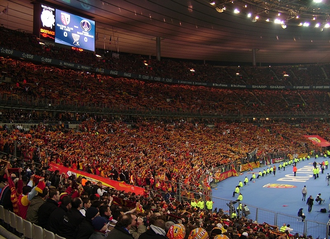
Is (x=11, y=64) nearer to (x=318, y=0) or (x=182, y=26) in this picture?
(x=182, y=26)

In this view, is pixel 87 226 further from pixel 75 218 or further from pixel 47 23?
pixel 47 23

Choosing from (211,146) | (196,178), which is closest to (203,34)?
(211,146)

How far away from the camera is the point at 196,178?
19.5m

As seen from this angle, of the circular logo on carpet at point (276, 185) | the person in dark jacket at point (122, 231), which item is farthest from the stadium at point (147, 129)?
the circular logo on carpet at point (276, 185)

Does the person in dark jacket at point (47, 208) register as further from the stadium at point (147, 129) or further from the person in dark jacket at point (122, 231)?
the person in dark jacket at point (122, 231)

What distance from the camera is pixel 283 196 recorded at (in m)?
19.7

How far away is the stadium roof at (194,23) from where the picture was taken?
100 feet

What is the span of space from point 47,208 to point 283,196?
17.5 meters

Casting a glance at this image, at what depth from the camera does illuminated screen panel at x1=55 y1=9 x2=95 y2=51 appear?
1016 inches

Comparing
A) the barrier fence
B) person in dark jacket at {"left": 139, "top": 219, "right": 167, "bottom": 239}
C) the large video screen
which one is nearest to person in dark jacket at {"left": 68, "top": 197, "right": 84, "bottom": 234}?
person in dark jacket at {"left": 139, "top": 219, "right": 167, "bottom": 239}

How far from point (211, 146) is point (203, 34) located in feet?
55.1

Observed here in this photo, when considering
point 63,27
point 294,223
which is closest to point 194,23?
point 63,27

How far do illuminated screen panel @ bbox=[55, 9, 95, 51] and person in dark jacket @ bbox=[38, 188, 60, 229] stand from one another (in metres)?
22.2

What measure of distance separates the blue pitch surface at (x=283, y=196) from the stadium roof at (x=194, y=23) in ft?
54.2
